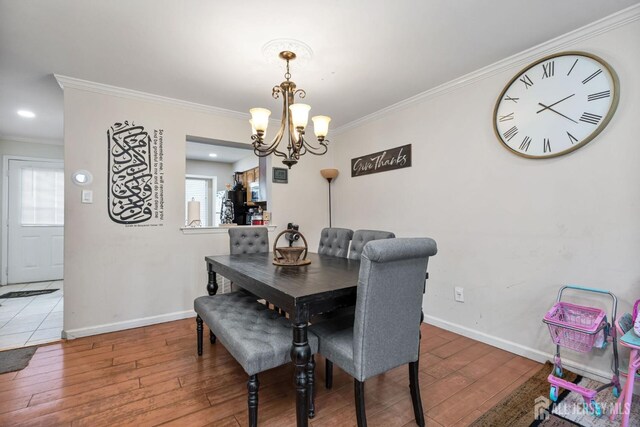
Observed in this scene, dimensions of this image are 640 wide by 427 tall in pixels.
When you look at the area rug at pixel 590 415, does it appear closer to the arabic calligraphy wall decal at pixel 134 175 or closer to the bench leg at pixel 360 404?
the bench leg at pixel 360 404

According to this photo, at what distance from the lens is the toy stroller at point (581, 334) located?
66.2 inches

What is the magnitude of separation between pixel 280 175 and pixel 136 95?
173cm

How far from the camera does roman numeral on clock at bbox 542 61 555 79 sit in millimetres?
2143

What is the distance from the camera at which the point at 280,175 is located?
384 centimetres

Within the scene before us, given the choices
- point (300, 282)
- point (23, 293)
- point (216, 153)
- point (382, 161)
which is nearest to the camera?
point (300, 282)

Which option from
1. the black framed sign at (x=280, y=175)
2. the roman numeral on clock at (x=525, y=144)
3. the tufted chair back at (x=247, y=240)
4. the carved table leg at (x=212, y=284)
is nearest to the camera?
the roman numeral on clock at (x=525, y=144)

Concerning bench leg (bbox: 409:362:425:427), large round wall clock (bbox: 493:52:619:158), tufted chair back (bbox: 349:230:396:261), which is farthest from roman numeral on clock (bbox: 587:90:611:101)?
bench leg (bbox: 409:362:425:427)

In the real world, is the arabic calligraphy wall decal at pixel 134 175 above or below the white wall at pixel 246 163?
below

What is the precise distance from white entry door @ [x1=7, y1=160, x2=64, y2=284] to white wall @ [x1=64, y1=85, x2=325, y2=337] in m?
3.10

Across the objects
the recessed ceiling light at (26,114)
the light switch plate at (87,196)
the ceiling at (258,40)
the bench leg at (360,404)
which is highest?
the recessed ceiling light at (26,114)

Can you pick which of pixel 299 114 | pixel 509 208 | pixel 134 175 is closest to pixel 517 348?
pixel 509 208

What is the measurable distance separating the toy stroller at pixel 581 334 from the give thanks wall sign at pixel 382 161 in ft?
5.96

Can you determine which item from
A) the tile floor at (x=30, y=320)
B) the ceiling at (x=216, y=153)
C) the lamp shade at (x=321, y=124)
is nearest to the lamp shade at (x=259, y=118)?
the lamp shade at (x=321, y=124)

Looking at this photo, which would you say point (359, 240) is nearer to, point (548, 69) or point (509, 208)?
point (509, 208)
